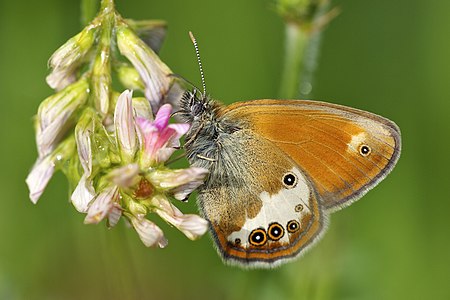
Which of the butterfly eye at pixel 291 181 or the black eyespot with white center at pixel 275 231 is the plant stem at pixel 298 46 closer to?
the butterfly eye at pixel 291 181

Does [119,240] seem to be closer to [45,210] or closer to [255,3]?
[45,210]

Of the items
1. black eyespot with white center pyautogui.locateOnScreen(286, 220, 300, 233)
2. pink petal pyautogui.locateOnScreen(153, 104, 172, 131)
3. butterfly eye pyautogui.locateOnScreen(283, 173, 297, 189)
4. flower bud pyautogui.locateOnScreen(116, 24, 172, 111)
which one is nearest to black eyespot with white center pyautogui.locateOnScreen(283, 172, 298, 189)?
butterfly eye pyautogui.locateOnScreen(283, 173, 297, 189)

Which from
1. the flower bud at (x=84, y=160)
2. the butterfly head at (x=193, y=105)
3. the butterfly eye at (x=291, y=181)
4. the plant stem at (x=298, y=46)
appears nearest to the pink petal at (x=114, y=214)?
the flower bud at (x=84, y=160)

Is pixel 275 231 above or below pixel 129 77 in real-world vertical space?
below

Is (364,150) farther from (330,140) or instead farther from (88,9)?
(88,9)

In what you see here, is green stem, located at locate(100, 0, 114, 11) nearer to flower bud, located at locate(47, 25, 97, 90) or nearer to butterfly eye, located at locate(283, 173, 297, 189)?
flower bud, located at locate(47, 25, 97, 90)

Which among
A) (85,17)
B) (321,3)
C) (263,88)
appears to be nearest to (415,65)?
(263,88)

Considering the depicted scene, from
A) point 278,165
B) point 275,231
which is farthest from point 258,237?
point 278,165
